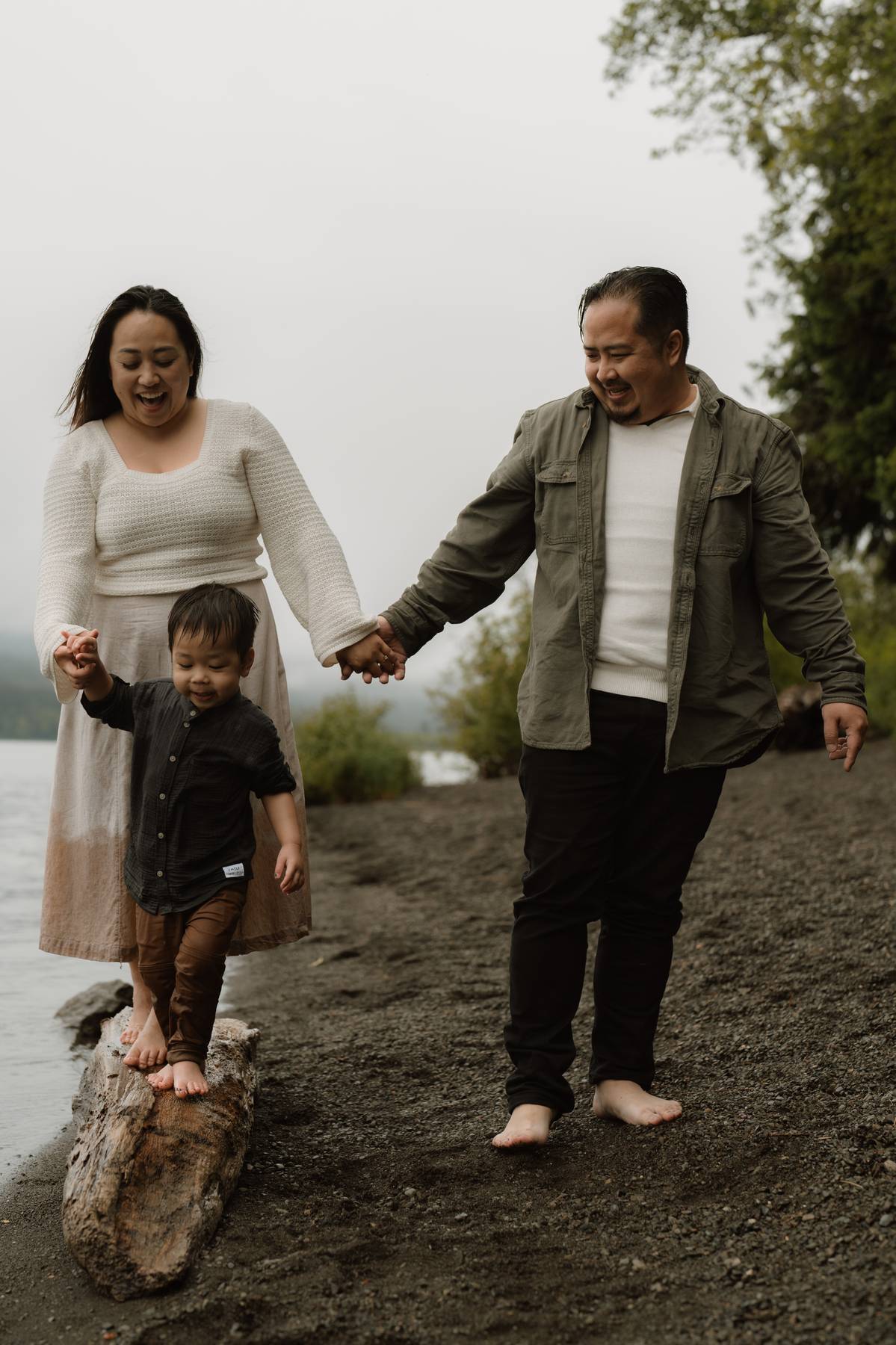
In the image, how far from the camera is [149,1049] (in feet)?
11.1

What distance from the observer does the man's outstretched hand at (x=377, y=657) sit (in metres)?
3.71

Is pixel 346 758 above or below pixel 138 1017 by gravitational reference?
below

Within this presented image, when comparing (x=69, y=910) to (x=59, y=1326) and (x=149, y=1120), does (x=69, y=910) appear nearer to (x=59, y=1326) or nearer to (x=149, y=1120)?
(x=149, y=1120)

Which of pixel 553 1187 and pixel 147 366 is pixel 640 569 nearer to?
pixel 147 366

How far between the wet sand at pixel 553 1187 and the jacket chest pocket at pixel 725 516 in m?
1.54

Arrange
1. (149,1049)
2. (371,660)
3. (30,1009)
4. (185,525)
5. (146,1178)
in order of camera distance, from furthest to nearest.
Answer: (30,1009) < (371,660) < (185,525) < (149,1049) < (146,1178)

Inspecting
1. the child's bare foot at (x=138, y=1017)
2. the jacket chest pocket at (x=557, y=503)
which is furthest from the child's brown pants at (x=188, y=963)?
the jacket chest pocket at (x=557, y=503)

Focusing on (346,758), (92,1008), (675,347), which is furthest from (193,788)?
(346,758)

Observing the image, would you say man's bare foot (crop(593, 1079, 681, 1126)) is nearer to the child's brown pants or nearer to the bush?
the child's brown pants

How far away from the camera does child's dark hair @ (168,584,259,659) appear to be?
3209 mm

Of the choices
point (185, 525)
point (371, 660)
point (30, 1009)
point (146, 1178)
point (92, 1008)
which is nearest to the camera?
point (146, 1178)

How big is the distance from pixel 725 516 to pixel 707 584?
0.18 metres

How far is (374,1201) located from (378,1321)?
648 millimetres

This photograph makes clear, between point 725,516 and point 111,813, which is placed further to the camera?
point 111,813
